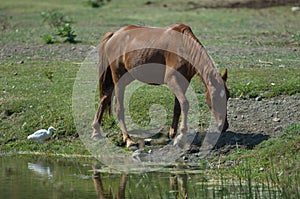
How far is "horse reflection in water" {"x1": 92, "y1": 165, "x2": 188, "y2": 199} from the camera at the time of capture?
30.3 ft

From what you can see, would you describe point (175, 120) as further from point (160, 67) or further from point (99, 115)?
point (99, 115)

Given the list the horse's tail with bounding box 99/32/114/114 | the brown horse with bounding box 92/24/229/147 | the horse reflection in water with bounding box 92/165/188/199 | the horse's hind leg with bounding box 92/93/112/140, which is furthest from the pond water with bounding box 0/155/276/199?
the horse's tail with bounding box 99/32/114/114

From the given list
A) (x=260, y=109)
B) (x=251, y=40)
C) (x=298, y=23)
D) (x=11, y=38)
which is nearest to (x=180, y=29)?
(x=260, y=109)

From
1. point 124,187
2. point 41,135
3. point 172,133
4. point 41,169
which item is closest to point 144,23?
point 41,135

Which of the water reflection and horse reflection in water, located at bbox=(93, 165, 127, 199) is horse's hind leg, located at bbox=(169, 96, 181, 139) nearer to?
horse reflection in water, located at bbox=(93, 165, 127, 199)

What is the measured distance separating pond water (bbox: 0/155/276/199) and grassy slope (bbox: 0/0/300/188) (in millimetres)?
1035

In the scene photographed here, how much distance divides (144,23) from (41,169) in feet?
56.2

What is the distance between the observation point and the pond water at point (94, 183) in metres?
9.17

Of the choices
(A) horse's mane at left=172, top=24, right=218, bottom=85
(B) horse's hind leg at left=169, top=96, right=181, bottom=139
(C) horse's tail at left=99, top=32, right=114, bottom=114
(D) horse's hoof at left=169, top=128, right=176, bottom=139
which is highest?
(A) horse's mane at left=172, top=24, right=218, bottom=85

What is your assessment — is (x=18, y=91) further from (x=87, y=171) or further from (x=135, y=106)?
(x=87, y=171)

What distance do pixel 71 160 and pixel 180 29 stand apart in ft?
8.98

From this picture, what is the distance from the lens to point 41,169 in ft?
36.7

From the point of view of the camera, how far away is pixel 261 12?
32.2 meters

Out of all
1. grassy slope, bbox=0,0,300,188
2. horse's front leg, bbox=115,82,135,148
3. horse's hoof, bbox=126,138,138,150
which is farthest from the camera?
grassy slope, bbox=0,0,300,188
